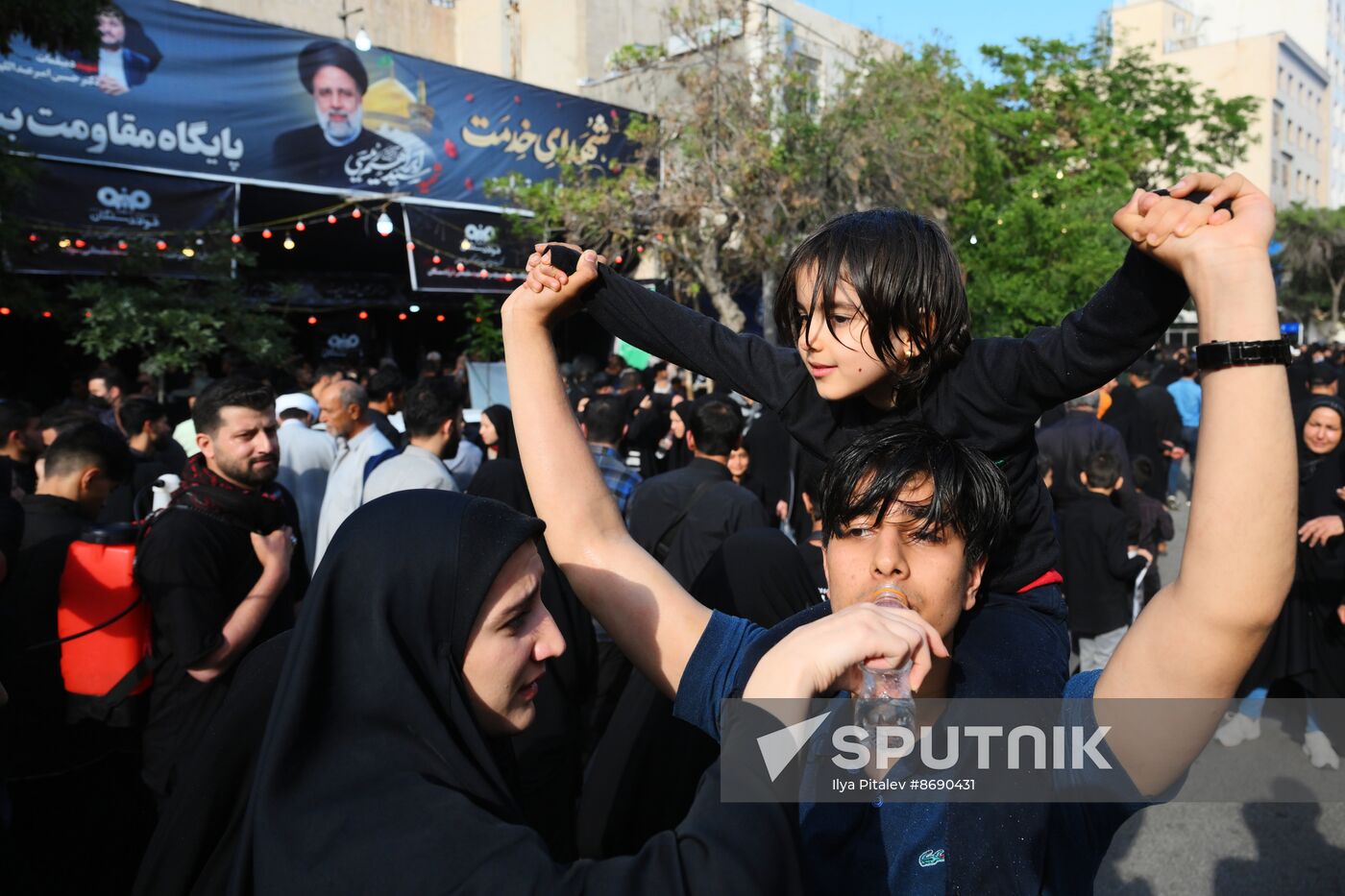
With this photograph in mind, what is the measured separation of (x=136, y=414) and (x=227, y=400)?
290cm

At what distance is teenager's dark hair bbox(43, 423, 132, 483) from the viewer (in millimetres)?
4156

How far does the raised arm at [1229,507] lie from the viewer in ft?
4.01

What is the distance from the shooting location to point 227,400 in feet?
13.6

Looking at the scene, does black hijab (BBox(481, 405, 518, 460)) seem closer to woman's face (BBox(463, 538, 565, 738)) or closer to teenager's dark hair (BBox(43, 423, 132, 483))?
teenager's dark hair (BBox(43, 423, 132, 483))

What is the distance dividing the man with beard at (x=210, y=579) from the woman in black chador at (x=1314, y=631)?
5.17 meters

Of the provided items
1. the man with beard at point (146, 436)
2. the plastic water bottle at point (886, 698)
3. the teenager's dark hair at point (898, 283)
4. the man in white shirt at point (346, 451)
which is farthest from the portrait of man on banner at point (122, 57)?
the plastic water bottle at point (886, 698)

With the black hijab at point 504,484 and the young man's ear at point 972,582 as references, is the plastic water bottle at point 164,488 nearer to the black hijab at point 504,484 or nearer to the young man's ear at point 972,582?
the black hijab at point 504,484

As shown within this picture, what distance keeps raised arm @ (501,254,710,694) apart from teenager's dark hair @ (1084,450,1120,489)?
4.64 m

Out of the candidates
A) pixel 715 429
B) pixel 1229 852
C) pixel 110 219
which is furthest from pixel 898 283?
pixel 110 219

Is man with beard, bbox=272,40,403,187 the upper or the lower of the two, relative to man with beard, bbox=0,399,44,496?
upper

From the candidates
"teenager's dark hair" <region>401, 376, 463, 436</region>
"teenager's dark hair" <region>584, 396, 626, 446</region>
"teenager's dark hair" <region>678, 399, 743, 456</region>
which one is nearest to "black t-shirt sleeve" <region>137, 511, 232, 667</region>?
"teenager's dark hair" <region>401, 376, 463, 436</region>

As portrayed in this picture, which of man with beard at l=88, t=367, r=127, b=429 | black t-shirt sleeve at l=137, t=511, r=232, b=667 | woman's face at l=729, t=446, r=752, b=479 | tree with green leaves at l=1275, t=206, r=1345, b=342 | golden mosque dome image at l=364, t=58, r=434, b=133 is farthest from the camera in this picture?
tree with green leaves at l=1275, t=206, r=1345, b=342

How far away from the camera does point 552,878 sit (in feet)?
4.01

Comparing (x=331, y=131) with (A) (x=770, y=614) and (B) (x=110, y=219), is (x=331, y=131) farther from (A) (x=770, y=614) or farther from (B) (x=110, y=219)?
(A) (x=770, y=614)
